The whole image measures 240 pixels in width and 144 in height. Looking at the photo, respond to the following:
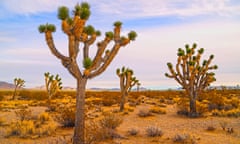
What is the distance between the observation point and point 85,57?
933 cm

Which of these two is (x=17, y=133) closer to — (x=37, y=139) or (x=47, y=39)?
(x=37, y=139)

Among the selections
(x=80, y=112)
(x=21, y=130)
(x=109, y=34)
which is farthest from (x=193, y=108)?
(x=21, y=130)

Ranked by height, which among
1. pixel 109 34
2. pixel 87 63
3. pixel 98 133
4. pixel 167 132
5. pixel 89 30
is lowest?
pixel 167 132

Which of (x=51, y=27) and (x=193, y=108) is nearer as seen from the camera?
(x=51, y=27)

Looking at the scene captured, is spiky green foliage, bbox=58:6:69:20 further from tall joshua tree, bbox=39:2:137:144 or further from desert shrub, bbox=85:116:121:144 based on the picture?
desert shrub, bbox=85:116:121:144

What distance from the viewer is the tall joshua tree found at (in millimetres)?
8716

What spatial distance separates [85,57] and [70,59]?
0.59 metres

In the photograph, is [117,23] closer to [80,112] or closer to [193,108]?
A: [80,112]

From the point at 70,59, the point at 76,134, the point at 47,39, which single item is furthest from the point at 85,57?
the point at 76,134

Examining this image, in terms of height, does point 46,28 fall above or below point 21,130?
→ above

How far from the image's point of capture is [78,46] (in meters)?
9.20

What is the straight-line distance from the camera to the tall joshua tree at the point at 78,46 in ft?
28.6

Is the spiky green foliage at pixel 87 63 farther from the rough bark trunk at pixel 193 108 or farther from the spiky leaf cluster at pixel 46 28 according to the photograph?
the rough bark trunk at pixel 193 108

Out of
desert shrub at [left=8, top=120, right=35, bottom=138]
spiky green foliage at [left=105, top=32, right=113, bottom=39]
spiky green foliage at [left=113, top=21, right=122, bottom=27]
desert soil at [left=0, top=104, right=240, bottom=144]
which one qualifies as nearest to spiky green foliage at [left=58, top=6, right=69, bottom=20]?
spiky green foliage at [left=105, top=32, right=113, bottom=39]
